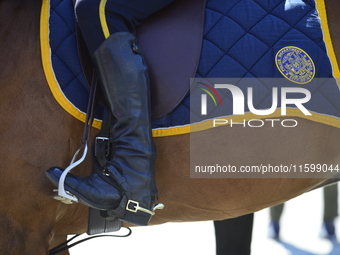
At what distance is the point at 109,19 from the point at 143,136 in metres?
0.47

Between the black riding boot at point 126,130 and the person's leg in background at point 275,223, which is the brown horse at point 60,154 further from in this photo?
the person's leg in background at point 275,223

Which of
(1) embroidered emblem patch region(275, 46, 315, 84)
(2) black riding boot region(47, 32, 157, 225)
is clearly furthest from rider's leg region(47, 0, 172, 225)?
(1) embroidered emblem patch region(275, 46, 315, 84)

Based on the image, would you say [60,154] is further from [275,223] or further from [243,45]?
[275,223]

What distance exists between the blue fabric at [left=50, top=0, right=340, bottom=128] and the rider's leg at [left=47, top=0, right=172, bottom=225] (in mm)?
113

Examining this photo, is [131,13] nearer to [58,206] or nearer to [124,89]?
[124,89]

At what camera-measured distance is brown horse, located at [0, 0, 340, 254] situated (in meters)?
1.67

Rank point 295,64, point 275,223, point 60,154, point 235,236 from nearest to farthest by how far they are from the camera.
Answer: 1. point 60,154
2. point 295,64
3. point 235,236
4. point 275,223

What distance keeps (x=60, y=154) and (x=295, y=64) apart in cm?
100

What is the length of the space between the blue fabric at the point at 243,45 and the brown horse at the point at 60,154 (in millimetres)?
78

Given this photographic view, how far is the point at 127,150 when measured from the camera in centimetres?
171

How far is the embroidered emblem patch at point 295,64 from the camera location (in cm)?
180

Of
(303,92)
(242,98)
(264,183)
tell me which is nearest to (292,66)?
(303,92)

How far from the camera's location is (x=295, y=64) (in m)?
1.80

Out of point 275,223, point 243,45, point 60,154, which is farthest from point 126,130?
point 275,223
